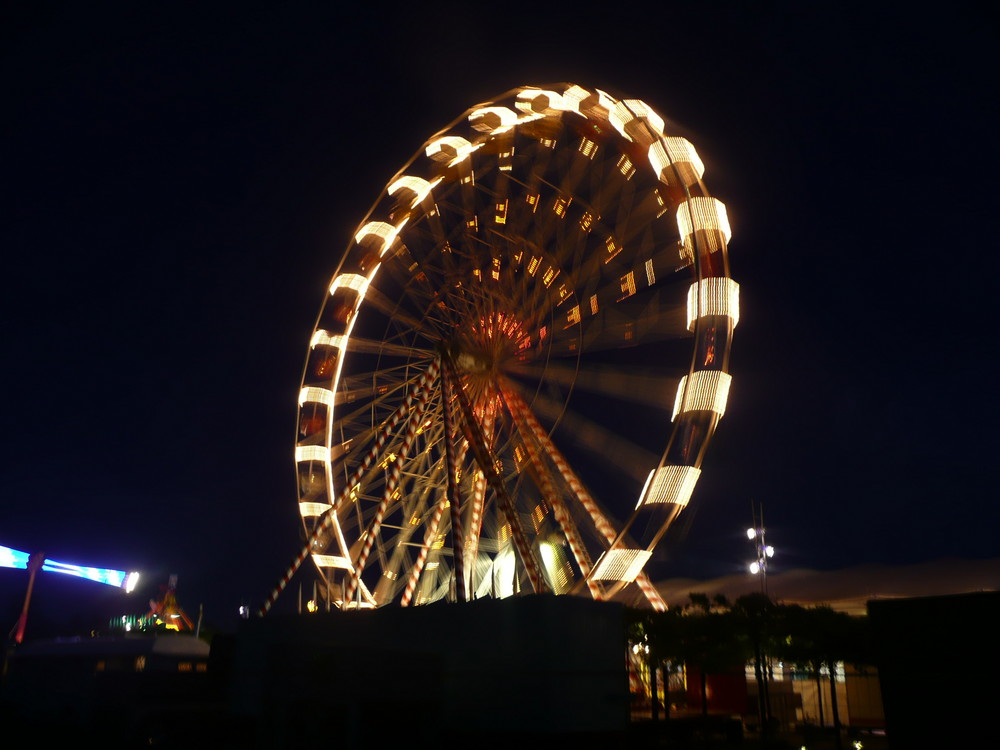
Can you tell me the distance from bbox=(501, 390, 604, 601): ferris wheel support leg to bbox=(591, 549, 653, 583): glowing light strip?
1.80 meters

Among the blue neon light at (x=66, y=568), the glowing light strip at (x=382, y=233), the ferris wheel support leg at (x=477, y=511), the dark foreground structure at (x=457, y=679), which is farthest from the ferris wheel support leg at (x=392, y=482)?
the blue neon light at (x=66, y=568)

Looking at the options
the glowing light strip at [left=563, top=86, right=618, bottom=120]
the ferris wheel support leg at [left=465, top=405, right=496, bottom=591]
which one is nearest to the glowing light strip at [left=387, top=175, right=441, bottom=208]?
the glowing light strip at [left=563, top=86, right=618, bottom=120]

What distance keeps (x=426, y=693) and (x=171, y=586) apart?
219 feet

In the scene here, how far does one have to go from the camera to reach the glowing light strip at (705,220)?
20.2 meters

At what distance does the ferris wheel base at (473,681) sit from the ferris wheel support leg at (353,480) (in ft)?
17.0

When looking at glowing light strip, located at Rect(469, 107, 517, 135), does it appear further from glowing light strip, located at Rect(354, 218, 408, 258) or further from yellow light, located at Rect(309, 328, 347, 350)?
yellow light, located at Rect(309, 328, 347, 350)

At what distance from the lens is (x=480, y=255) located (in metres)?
24.0

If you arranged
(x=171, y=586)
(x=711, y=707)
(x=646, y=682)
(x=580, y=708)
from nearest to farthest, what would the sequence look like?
(x=580, y=708)
(x=646, y=682)
(x=711, y=707)
(x=171, y=586)

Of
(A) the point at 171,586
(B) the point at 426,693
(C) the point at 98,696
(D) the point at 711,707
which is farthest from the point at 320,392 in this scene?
(A) the point at 171,586

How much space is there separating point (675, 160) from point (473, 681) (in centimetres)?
1306

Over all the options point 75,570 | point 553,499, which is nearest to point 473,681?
point 553,499

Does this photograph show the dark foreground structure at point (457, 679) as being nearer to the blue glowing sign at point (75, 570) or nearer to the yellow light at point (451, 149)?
the yellow light at point (451, 149)

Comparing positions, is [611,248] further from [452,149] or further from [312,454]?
[312,454]

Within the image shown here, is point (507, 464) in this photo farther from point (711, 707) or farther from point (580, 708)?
point (711, 707)
